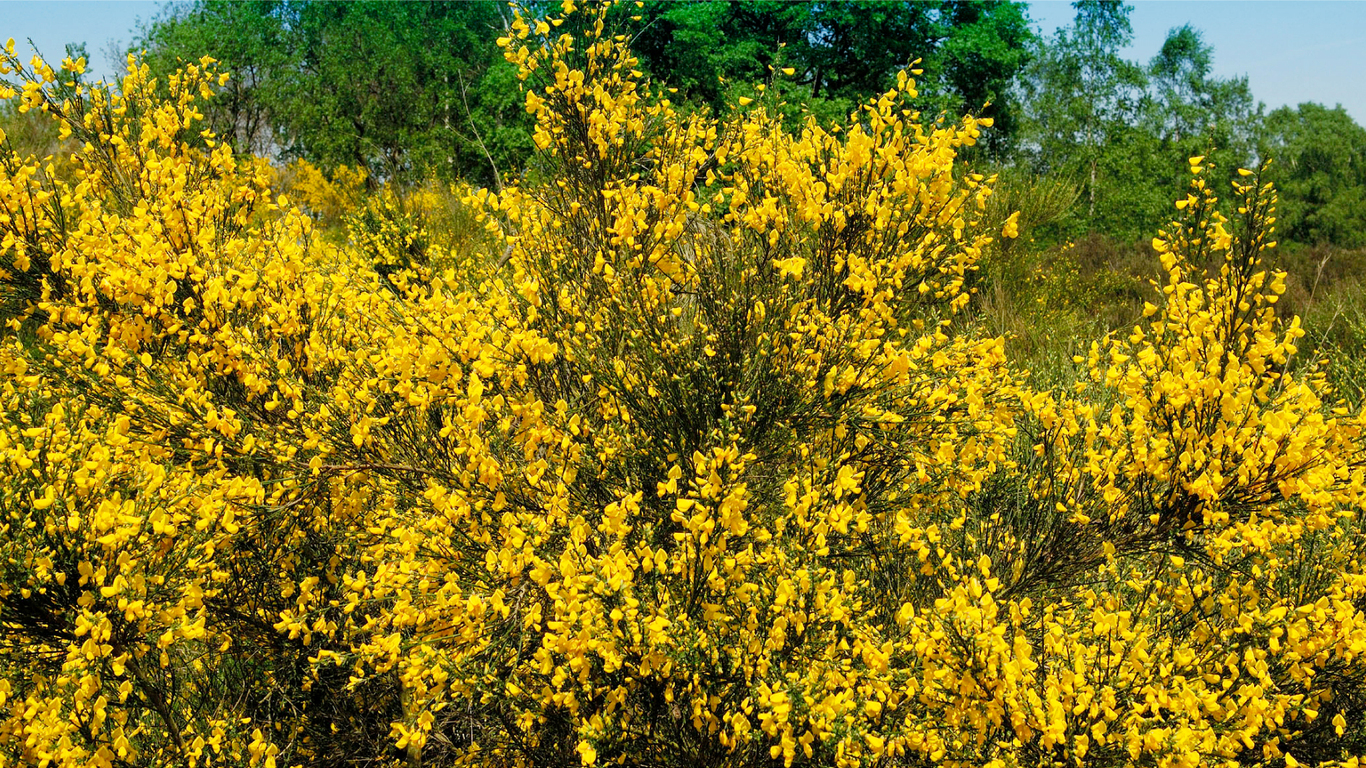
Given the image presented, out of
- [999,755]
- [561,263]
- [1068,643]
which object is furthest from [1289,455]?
[561,263]

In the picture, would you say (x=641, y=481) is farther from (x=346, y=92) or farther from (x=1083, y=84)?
(x=1083, y=84)

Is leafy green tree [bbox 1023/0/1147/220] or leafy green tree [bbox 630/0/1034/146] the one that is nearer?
leafy green tree [bbox 630/0/1034/146]

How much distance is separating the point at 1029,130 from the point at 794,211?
Answer: 27.7 meters

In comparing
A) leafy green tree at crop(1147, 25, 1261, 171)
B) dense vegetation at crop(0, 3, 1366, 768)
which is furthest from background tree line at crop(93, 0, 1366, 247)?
dense vegetation at crop(0, 3, 1366, 768)

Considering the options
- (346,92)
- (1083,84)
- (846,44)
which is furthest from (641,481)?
(1083,84)

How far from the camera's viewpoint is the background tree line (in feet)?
63.8

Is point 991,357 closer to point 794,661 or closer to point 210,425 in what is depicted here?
point 794,661

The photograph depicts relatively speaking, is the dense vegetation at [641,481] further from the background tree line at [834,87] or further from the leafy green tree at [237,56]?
the leafy green tree at [237,56]

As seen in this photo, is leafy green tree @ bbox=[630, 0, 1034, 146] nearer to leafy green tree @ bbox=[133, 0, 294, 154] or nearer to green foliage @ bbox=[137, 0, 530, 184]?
green foliage @ bbox=[137, 0, 530, 184]

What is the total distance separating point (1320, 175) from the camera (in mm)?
30688

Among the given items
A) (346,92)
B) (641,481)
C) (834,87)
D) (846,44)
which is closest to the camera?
(641,481)

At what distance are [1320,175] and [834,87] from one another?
69.8ft

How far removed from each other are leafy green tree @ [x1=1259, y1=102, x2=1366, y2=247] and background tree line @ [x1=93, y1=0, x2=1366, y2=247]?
0.27 ft

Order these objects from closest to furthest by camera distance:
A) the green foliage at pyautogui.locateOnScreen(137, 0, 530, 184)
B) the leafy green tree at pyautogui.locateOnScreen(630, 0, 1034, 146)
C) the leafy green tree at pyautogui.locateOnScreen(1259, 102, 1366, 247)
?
the leafy green tree at pyautogui.locateOnScreen(630, 0, 1034, 146) → the green foliage at pyautogui.locateOnScreen(137, 0, 530, 184) → the leafy green tree at pyautogui.locateOnScreen(1259, 102, 1366, 247)
